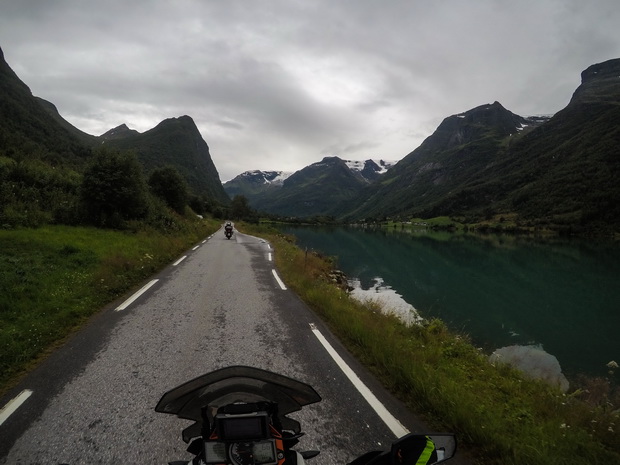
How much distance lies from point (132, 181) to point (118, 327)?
58.0 ft

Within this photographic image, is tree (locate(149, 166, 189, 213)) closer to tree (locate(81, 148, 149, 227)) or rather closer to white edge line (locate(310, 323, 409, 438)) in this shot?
tree (locate(81, 148, 149, 227))

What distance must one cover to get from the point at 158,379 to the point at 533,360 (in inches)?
470

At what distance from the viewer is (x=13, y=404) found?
3.73 m

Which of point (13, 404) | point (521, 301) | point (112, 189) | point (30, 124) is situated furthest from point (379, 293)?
point (30, 124)

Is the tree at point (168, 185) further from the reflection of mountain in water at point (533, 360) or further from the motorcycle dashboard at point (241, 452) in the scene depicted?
the motorcycle dashboard at point (241, 452)

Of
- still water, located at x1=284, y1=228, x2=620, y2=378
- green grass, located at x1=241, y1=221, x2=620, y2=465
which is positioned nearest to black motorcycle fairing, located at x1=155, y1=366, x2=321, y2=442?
green grass, located at x1=241, y1=221, x2=620, y2=465

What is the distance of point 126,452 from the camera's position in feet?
10.0

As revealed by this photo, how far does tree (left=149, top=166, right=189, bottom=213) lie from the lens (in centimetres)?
3859

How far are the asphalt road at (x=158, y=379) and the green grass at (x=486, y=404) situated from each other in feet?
1.25

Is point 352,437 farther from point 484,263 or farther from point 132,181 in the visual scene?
point 484,263

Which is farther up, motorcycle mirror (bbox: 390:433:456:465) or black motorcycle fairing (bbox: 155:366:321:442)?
black motorcycle fairing (bbox: 155:366:321:442)

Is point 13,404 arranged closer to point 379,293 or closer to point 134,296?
point 134,296

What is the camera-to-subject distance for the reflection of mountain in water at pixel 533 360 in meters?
9.30

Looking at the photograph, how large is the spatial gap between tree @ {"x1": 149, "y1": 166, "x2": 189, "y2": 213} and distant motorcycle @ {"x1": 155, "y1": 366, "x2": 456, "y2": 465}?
3982cm
